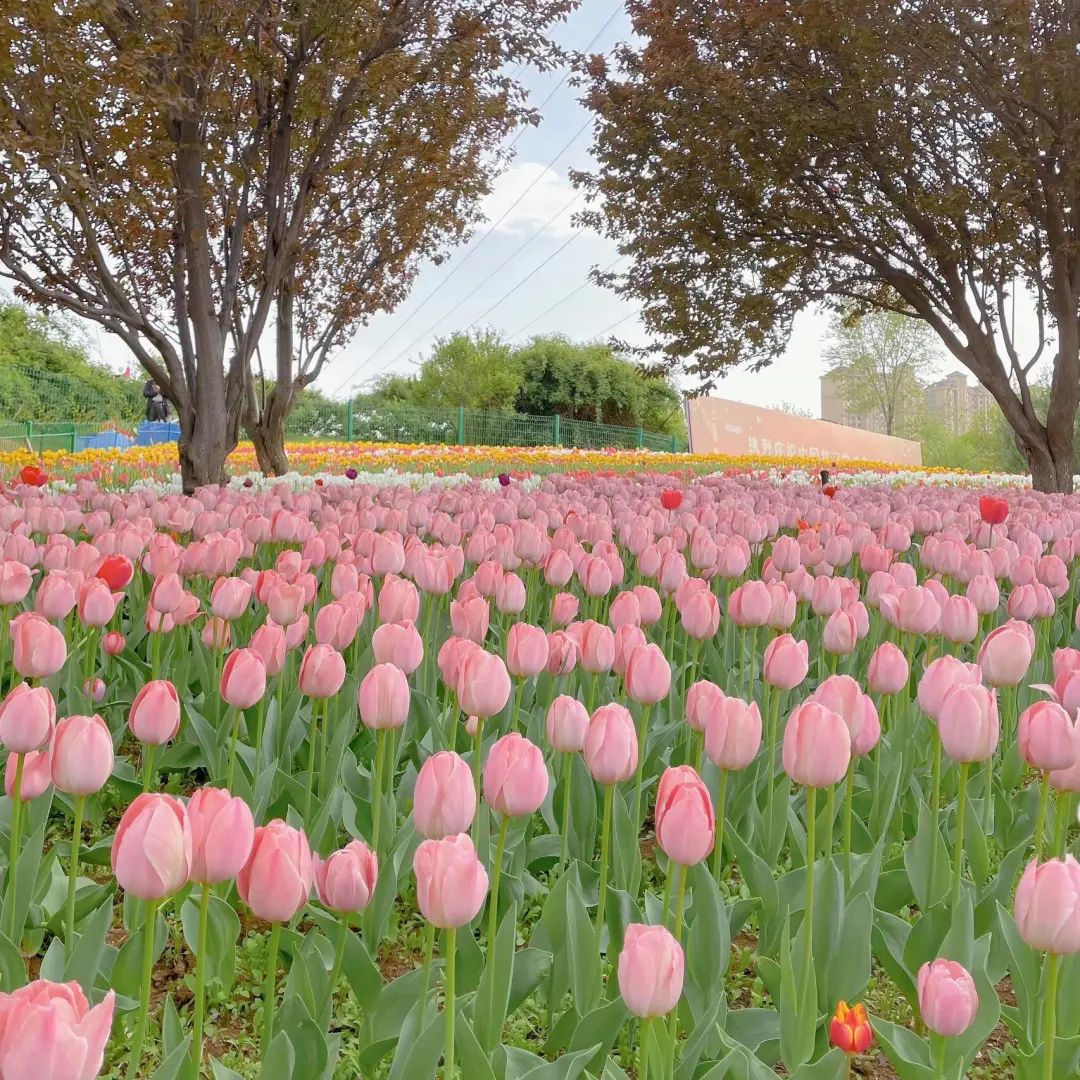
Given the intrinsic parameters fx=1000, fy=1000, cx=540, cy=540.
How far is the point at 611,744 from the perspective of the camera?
1371mm

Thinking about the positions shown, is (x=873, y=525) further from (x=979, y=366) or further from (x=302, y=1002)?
(x=979, y=366)

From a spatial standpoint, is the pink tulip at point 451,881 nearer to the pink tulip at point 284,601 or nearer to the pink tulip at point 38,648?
the pink tulip at point 38,648

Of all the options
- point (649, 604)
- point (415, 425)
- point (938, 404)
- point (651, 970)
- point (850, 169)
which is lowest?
point (651, 970)

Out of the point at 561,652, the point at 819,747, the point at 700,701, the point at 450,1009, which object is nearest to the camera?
the point at 450,1009

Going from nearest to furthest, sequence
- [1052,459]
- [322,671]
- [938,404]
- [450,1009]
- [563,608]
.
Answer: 1. [450,1009]
2. [322,671]
3. [563,608]
4. [1052,459]
5. [938,404]

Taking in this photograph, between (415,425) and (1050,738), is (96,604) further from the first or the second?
(415,425)

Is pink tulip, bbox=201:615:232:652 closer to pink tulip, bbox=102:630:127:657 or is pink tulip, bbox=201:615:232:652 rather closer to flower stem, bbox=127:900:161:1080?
pink tulip, bbox=102:630:127:657

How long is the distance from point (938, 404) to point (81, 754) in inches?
3337

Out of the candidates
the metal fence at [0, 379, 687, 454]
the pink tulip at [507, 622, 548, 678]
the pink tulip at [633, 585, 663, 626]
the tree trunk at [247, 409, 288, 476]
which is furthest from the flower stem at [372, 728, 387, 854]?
the metal fence at [0, 379, 687, 454]


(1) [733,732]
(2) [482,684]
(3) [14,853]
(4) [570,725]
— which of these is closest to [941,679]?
(1) [733,732]

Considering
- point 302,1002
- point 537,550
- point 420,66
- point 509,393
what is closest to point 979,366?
point 420,66

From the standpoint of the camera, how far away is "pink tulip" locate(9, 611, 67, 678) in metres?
1.70

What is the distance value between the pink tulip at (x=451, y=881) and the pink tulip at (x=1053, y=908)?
0.56m

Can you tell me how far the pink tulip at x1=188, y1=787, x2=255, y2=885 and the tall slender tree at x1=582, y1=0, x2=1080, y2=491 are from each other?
9999 millimetres
